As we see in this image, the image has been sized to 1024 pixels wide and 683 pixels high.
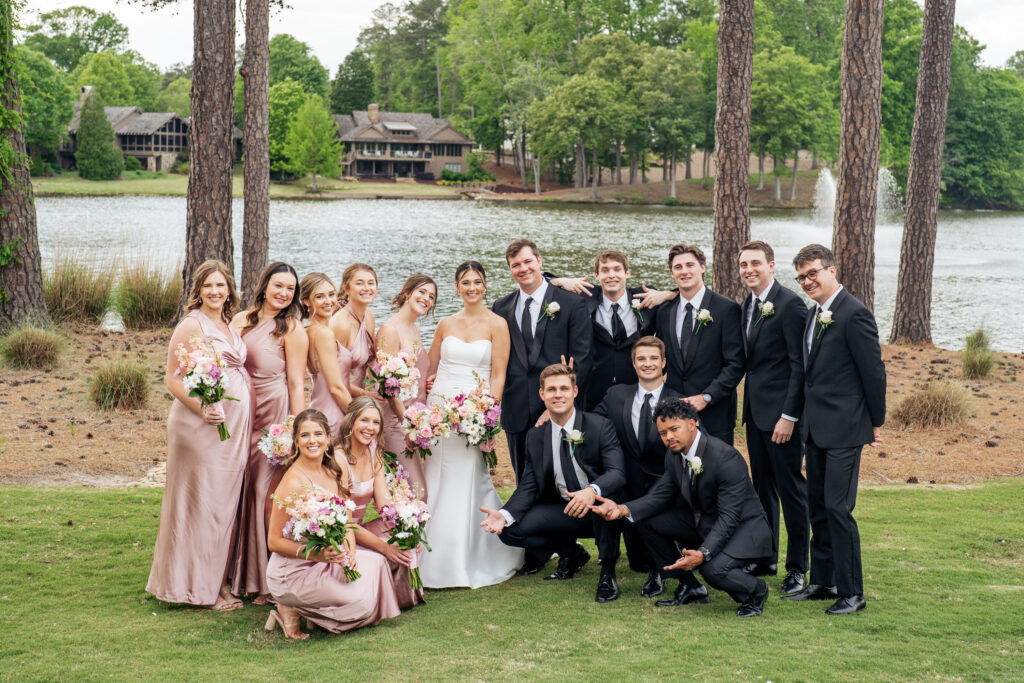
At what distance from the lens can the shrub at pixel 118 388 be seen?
1105 centimetres

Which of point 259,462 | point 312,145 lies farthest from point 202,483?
point 312,145

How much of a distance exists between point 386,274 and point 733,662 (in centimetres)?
2131

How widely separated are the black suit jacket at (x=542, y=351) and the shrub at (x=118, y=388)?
6.38 metres

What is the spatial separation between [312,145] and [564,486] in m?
67.0

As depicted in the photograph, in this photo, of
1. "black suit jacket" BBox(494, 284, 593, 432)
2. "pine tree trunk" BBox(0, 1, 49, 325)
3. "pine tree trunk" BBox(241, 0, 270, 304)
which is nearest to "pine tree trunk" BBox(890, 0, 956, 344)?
"pine tree trunk" BBox(241, 0, 270, 304)

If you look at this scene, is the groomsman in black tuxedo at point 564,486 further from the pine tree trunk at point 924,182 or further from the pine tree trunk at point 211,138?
the pine tree trunk at point 924,182

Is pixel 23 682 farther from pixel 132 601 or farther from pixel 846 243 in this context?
pixel 846 243

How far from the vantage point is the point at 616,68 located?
62781 millimetres

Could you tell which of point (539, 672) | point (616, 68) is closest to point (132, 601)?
point (539, 672)

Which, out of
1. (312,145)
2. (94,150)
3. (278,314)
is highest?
(312,145)

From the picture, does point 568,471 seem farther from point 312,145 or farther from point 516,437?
point 312,145

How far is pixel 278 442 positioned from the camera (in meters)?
5.65

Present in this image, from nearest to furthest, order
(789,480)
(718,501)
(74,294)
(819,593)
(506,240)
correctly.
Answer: (718,501) → (819,593) → (789,480) → (74,294) → (506,240)

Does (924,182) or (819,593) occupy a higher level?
(924,182)
